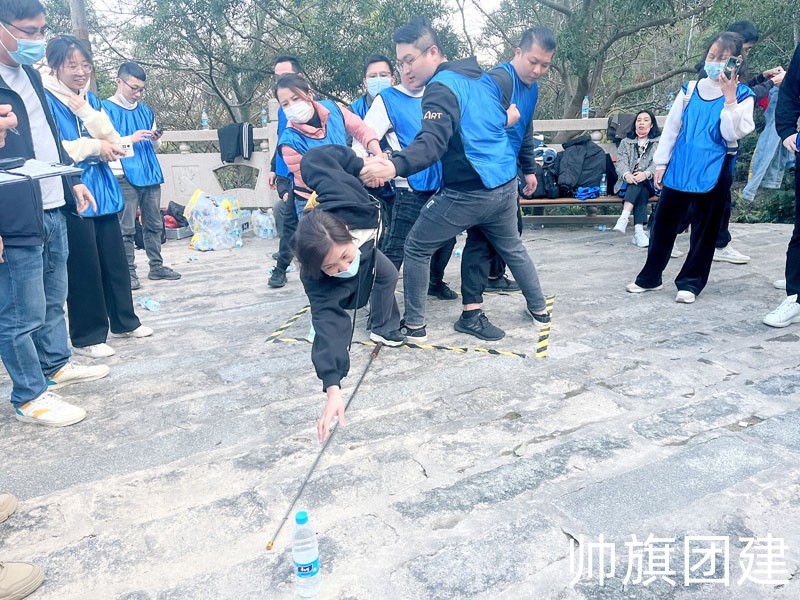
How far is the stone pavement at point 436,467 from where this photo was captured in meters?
1.96

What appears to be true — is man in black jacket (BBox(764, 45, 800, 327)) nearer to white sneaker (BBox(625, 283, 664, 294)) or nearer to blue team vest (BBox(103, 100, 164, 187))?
white sneaker (BBox(625, 283, 664, 294))

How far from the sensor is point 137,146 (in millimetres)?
5535

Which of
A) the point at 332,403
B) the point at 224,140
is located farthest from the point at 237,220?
the point at 332,403

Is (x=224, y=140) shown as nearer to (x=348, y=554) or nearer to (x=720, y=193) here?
(x=720, y=193)

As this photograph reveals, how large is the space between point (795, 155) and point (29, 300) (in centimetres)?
446

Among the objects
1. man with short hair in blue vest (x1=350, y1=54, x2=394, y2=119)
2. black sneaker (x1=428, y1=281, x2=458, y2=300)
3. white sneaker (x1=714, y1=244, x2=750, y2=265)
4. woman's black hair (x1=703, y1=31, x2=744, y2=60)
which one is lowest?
black sneaker (x1=428, y1=281, x2=458, y2=300)

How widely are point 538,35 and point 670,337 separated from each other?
2.06 metres

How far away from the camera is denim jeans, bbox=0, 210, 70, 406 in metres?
2.82

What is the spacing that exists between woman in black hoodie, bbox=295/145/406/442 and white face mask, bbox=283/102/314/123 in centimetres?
121

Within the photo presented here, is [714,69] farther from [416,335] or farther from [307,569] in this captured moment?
[307,569]

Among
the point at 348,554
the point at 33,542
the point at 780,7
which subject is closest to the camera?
the point at 348,554

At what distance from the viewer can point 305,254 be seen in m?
2.24

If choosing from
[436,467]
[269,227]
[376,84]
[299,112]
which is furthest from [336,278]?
[269,227]

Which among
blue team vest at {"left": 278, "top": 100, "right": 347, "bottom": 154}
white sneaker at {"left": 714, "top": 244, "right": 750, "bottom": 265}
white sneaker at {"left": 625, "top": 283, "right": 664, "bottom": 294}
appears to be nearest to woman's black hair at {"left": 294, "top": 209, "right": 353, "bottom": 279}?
blue team vest at {"left": 278, "top": 100, "right": 347, "bottom": 154}
